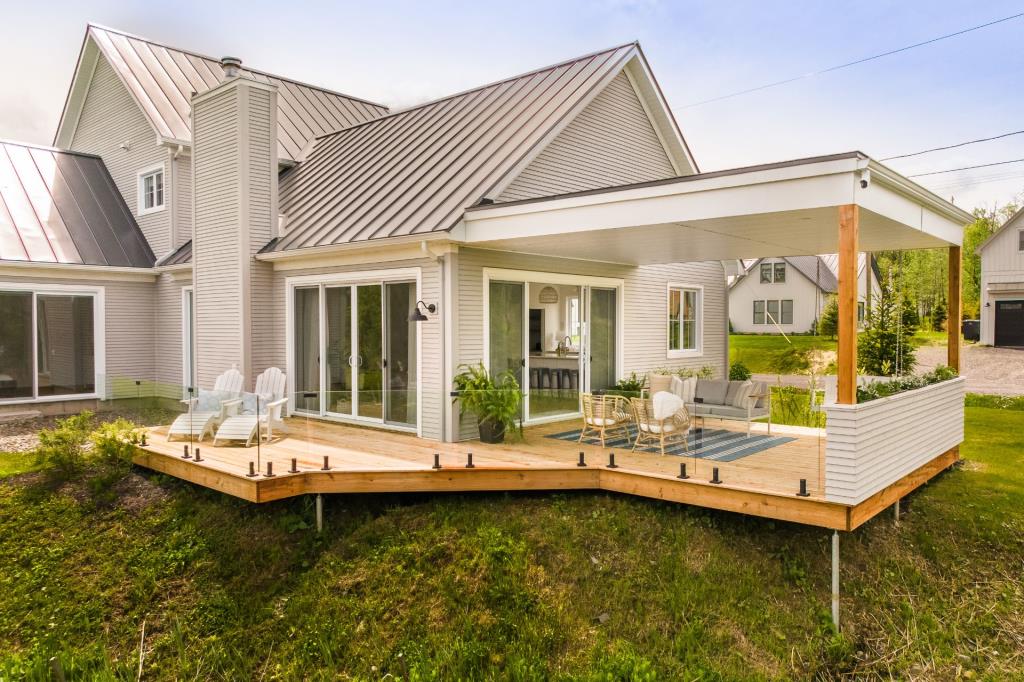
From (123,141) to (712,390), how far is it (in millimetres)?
13576

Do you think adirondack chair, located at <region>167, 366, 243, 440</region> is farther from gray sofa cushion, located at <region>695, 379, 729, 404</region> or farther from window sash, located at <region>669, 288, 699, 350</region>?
window sash, located at <region>669, 288, 699, 350</region>

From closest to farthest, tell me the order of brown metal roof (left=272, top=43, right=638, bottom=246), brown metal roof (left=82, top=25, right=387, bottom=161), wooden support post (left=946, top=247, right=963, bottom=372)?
1. wooden support post (left=946, top=247, right=963, bottom=372)
2. brown metal roof (left=272, top=43, right=638, bottom=246)
3. brown metal roof (left=82, top=25, right=387, bottom=161)

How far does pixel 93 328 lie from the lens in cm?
1384

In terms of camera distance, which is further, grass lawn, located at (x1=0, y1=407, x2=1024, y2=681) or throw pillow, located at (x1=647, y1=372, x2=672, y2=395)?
throw pillow, located at (x1=647, y1=372, x2=672, y2=395)

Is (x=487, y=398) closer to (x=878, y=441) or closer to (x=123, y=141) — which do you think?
(x=878, y=441)

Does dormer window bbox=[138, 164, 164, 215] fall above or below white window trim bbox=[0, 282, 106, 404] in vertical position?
above

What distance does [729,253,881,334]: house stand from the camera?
109 ft

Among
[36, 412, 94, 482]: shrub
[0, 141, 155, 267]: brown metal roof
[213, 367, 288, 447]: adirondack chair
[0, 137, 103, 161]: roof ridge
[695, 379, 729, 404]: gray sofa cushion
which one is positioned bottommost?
[36, 412, 94, 482]: shrub

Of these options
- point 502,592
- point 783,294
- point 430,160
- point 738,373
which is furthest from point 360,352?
point 783,294

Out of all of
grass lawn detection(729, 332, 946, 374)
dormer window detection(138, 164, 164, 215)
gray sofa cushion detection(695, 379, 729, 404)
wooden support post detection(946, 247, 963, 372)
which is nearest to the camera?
wooden support post detection(946, 247, 963, 372)

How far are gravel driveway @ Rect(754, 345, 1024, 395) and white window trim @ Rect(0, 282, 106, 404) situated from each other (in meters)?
14.9

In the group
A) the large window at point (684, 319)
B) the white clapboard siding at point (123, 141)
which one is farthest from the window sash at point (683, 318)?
the white clapboard siding at point (123, 141)

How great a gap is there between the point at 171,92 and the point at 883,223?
1400 centimetres

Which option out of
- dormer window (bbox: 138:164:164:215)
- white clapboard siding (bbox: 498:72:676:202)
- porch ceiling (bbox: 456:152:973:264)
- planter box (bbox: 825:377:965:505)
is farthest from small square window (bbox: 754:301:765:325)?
dormer window (bbox: 138:164:164:215)
